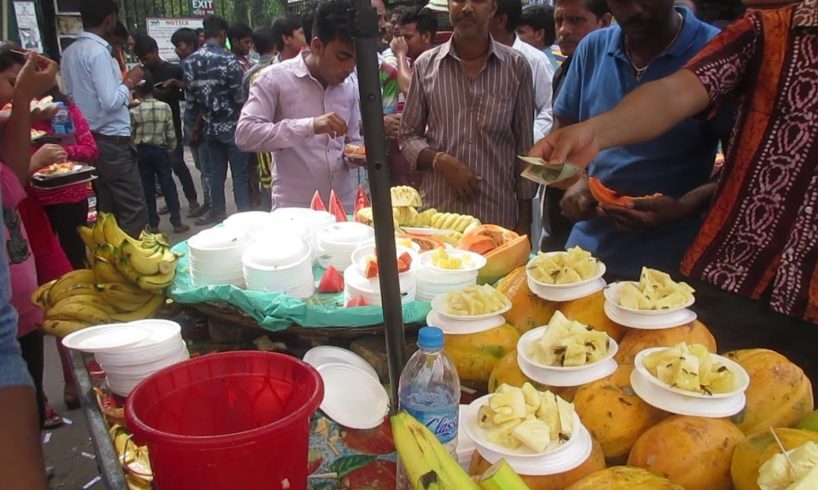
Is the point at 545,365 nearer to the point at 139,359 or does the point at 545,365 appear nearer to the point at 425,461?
the point at 425,461

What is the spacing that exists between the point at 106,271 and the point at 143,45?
659cm

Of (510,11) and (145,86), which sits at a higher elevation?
(510,11)

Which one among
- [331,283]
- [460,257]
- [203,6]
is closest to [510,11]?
[460,257]

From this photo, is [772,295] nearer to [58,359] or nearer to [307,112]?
[307,112]

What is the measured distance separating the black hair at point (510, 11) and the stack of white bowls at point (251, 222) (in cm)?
261

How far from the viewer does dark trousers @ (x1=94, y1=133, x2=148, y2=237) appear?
5.39 meters

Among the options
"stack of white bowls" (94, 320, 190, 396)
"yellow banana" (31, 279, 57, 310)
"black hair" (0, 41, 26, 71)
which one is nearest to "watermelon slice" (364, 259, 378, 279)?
"stack of white bowls" (94, 320, 190, 396)

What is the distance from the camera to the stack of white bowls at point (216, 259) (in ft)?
7.31

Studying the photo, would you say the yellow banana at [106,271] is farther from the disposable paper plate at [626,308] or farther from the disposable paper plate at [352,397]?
the disposable paper plate at [626,308]

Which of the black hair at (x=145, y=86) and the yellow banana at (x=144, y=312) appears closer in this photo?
the yellow banana at (x=144, y=312)

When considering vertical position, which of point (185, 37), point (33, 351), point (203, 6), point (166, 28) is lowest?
point (33, 351)

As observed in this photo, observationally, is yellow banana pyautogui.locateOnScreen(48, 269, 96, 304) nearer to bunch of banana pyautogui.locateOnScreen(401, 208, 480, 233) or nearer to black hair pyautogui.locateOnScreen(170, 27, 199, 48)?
bunch of banana pyautogui.locateOnScreen(401, 208, 480, 233)

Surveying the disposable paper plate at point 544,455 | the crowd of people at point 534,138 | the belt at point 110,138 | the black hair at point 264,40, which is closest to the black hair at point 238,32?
the black hair at point 264,40

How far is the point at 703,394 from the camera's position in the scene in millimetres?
1148
